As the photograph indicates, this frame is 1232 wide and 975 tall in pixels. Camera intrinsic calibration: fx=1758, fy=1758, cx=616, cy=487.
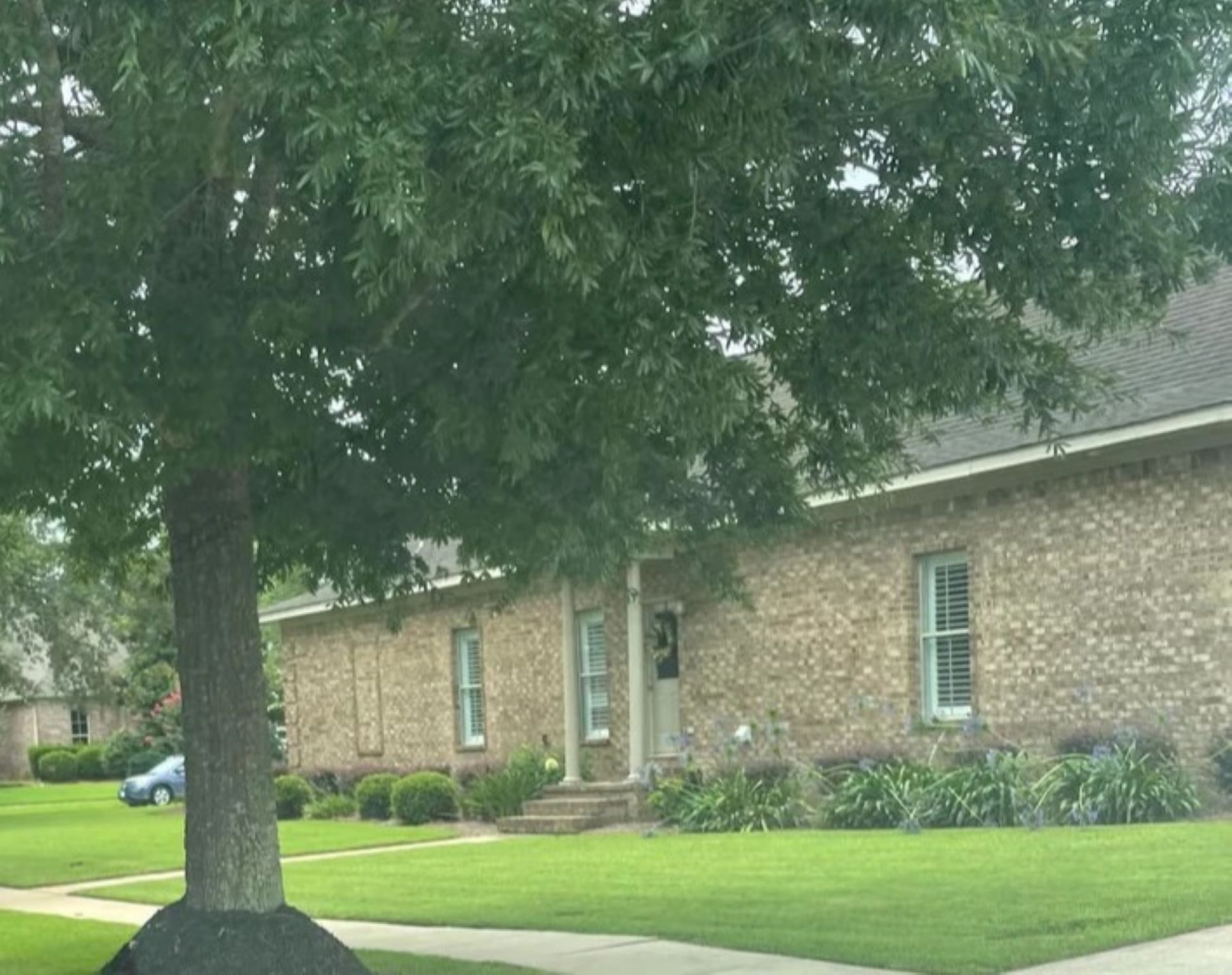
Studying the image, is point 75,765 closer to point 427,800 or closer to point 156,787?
point 156,787

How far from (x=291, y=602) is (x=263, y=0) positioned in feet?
93.6

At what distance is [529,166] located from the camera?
6055mm

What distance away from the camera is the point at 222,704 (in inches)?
370

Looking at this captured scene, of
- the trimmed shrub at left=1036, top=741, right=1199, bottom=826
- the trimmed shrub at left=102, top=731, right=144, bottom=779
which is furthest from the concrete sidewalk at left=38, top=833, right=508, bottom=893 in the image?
the trimmed shrub at left=102, top=731, right=144, bottom=779

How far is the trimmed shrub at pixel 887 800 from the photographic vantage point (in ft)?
57.4

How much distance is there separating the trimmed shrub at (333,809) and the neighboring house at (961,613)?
385 centimetres

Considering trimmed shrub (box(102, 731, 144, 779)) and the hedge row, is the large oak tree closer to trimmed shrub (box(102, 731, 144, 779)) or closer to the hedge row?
trimmed shrub (box(102, 731, 144, 779))

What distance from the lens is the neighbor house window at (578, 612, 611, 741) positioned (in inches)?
990

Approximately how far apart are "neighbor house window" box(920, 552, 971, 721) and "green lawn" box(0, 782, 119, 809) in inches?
1229

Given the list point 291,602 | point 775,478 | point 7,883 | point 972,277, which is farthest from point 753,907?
point 291,602

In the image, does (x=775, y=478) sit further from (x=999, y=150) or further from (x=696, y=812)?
(x=696, y=812)

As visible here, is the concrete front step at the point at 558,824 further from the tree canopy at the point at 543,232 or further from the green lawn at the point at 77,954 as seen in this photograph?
the tree canopy at the point at 543,232

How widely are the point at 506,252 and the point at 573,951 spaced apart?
5596mm

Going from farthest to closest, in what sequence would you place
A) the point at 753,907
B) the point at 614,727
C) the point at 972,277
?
the point at 614,727 < the point at 753,907 < the point at 972,277
